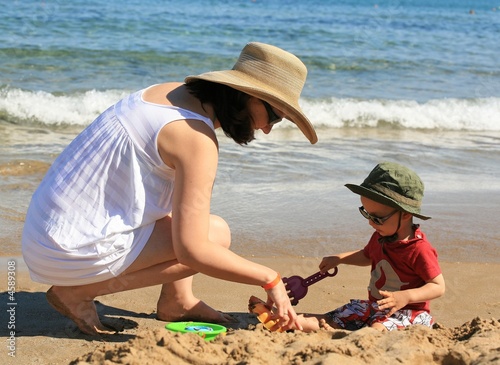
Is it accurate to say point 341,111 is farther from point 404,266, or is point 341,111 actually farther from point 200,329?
point 200,329

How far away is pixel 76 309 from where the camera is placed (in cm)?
315

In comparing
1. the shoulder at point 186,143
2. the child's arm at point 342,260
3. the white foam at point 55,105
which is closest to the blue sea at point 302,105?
the white foam at point 55,105

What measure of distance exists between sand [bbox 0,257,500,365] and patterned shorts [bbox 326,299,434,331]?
0.11 m

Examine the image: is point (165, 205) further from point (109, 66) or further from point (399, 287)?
point (109, 66)

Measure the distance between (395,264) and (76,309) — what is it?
1.40 metres

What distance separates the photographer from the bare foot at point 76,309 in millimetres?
3145

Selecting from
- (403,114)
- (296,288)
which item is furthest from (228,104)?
(403,114)

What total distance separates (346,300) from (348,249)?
854mm

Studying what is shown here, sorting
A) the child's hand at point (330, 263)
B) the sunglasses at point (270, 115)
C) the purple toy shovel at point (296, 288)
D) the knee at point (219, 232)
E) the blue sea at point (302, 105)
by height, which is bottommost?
the blue sea at point (302, 105)

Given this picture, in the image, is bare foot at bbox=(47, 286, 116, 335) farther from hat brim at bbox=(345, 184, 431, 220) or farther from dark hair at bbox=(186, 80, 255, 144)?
hat brim at bbox=(345, 184, 431, 220)

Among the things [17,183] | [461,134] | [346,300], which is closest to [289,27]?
[461,134]

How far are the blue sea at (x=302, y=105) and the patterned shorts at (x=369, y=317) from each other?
3.49ft

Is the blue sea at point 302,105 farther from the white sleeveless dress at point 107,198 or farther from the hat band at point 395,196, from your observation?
the white sleeveless dress at point 107,198

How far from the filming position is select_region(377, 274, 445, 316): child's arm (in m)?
3.11
